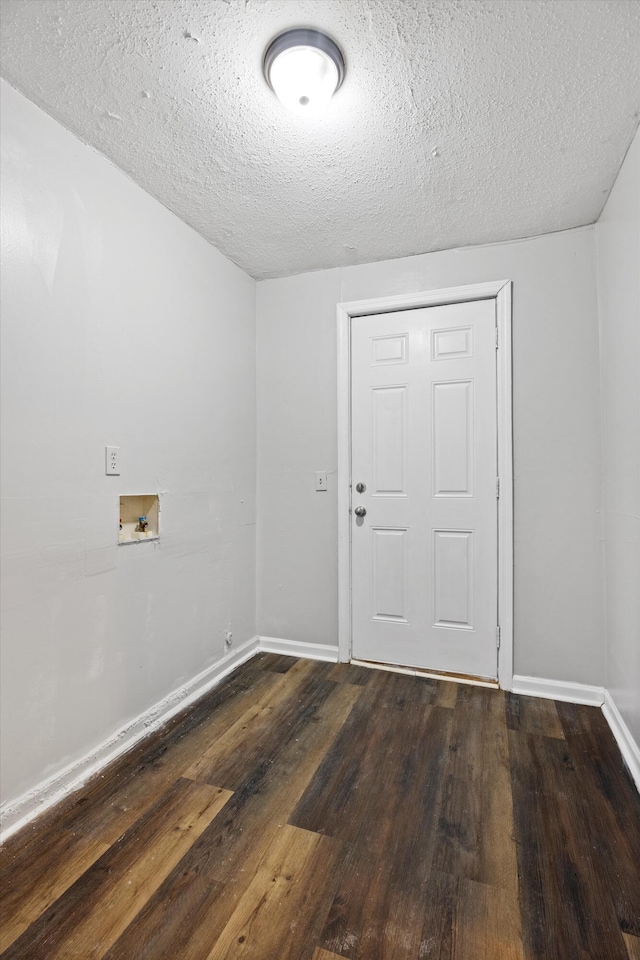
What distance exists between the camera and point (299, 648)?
2930mm

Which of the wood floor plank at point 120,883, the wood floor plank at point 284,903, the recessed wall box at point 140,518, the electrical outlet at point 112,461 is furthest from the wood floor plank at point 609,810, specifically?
the electrical outlet at point 112,461

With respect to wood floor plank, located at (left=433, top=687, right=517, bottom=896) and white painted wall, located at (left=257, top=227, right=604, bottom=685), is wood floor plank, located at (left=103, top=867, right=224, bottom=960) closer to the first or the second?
wood floor plank, located at (left=433, top=687, right=517, bottom=896)

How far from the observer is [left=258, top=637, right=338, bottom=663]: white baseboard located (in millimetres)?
2855

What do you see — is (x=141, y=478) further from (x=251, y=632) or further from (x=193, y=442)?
(x=251, y=632)

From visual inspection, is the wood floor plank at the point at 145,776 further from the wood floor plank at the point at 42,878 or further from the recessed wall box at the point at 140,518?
the recessed wall box at the point at 140,518

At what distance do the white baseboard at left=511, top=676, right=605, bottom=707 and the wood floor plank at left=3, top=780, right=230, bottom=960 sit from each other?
1.64 m

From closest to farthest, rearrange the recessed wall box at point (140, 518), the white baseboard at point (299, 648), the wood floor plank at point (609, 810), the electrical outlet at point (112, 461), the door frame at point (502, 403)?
the wood floor plank at point (609, 810) → the electrical outlet at point (112, 461) → the recessed wall box at point (140, 518) → the door frame at point (502, 403) → the white baseboard at point (299, 648)

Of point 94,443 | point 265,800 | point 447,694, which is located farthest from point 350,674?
point 94,443

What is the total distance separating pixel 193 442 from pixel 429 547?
146 cm

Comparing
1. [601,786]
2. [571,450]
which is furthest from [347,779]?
[571,450]

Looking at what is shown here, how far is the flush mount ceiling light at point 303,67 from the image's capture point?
1.33 meters

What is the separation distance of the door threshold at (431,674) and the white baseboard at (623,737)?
515mm

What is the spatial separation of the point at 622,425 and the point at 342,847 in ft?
6.41

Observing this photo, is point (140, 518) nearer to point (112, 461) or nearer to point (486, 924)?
point (112, 461)
